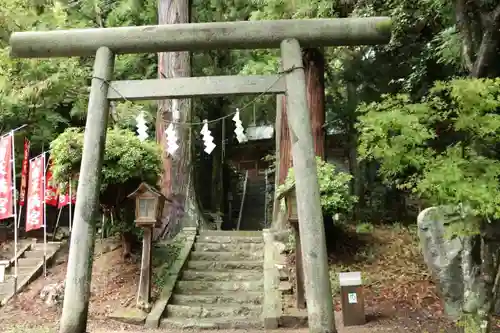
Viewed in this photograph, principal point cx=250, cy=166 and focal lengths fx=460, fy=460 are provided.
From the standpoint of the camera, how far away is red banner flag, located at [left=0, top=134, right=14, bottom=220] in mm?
9711

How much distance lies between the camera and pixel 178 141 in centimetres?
1049

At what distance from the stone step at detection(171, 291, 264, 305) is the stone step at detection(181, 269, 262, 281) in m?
0.55

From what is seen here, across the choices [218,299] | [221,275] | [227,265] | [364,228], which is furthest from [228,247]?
[364,228]

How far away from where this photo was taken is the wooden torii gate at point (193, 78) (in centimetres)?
508

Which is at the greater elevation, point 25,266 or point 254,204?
point 254,204

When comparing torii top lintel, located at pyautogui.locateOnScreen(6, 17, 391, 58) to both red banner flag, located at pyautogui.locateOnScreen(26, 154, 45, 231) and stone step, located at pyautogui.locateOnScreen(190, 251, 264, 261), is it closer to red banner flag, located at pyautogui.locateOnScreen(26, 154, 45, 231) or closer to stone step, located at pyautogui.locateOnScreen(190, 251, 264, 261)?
stone step, located at pyautogui.locateOnScreen(190, 251, 264, 261)

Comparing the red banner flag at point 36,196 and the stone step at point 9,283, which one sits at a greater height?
the red banner flag at point 36,196

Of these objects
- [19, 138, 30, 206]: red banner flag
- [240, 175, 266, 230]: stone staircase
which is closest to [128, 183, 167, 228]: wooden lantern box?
[19, 138, 30, 206]: red banner flag

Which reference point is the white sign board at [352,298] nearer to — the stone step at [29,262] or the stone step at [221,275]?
the stone step at [221,275]

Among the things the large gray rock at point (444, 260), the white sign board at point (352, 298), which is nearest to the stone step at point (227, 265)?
the white sign board at point (352, 298)

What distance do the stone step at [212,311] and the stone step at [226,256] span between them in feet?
5.44

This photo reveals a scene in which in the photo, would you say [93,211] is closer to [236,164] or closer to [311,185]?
[311,185]

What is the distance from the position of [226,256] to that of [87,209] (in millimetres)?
4477

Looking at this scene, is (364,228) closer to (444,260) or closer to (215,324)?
(444,260)
